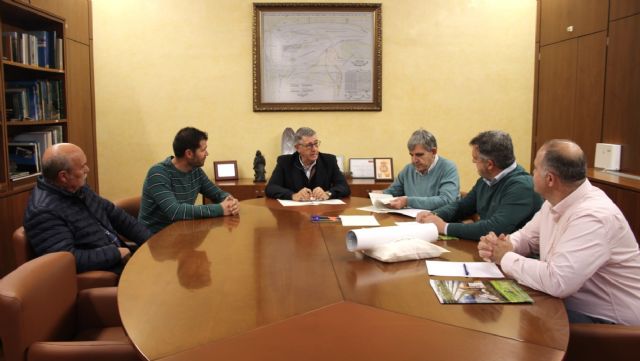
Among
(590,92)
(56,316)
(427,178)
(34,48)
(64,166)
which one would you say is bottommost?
(56,316)

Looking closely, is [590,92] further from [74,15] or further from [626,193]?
[74,15]

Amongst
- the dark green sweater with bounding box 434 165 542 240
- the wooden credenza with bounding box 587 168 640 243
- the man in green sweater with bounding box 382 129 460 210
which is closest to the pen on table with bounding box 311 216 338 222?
the man in green sweater with bounding box 382 129 460 210

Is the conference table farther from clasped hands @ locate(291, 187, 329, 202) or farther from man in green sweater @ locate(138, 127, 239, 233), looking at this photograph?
clasped hands @ locate(291, 187, 329, 202)

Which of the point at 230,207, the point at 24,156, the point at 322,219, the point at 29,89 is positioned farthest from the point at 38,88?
the point at 322,219

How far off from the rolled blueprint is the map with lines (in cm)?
295

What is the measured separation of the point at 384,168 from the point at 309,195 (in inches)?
63.5

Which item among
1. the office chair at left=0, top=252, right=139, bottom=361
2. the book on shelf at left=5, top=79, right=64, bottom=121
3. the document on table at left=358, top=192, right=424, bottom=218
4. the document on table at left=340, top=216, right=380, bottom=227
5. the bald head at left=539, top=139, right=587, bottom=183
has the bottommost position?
the office chair at left=0, top=252, right=139, bottom=361

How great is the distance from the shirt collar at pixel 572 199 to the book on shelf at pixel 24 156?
3788mm

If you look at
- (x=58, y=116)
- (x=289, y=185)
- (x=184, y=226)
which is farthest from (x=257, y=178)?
(x=184, y=226)

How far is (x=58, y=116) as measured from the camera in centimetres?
452

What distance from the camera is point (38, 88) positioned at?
4.29 m

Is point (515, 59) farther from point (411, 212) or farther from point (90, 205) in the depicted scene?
point (90, 205)

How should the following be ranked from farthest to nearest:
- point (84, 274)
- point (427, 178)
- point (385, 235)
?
point (427, 178) < point (84, 274) < point (385, 235)

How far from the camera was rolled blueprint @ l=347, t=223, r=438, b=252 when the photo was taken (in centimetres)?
222
